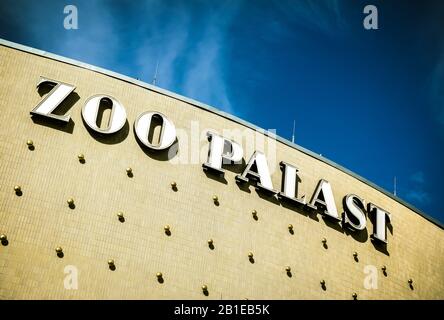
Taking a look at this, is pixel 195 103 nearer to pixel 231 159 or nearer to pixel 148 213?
pixel 231 159

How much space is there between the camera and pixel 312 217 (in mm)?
15633

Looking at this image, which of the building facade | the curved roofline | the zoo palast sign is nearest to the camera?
the building facade

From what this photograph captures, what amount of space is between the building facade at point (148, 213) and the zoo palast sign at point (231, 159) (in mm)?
112

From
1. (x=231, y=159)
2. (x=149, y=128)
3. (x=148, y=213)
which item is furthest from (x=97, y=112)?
(x=231, y=159)

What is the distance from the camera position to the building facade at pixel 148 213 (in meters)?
11.3

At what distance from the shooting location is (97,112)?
43.0 ft

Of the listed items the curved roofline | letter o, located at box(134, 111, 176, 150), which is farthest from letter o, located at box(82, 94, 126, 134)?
the curved roofline

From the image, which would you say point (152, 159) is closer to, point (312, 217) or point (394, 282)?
point (312, 217)

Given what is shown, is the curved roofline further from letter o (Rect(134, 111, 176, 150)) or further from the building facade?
letter o (Rect(134, 111, 176, 150))

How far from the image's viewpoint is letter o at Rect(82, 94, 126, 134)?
1285cm

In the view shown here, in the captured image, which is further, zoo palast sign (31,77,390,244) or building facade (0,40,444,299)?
zoo palast sign (31,77,390,244)

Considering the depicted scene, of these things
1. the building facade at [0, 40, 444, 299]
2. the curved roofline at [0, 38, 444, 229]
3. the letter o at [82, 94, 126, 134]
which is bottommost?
the building facade at [0, 40, 444, 299]

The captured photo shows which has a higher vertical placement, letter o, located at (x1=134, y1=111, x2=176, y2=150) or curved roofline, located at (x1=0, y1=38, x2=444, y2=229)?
curved roofline, located at (x1=0, y1=38, x2=444, y2=229)
